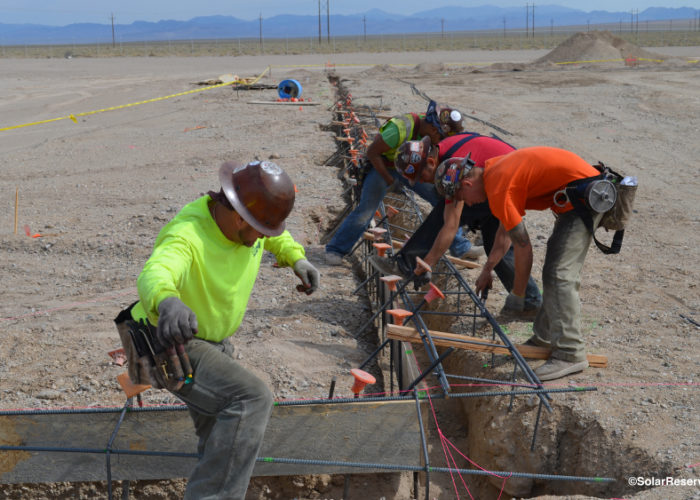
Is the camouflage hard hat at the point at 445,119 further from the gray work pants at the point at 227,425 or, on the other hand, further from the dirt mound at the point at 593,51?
the dirt mound at the point at 593,51

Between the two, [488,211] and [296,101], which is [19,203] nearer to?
[488,211]

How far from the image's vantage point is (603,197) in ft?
12.8

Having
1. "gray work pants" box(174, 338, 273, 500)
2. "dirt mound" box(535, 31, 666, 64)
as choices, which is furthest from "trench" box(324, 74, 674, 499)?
"dirt mound" box(535, 31, 666, 64)

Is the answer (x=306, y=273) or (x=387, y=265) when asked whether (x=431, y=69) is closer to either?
(x=387, y=265)

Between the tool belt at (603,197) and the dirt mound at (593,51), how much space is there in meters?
30.2

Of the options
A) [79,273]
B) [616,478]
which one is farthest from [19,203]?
[616,478]

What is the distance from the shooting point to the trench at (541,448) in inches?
139

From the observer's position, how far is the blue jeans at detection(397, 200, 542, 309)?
5.07m

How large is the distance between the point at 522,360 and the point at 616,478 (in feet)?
2.72

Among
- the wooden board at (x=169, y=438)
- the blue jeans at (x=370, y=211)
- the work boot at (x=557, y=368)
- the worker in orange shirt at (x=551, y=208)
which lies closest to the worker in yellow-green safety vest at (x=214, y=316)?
the wooden board at (x=169, y=438)

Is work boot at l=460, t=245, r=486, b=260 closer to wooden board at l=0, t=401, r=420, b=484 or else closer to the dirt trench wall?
the dirt trench wall

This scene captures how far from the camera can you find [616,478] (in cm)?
352

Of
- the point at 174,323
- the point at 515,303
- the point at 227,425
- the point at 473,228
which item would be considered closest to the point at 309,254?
the point at 473,228

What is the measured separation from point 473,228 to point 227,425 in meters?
3.12
